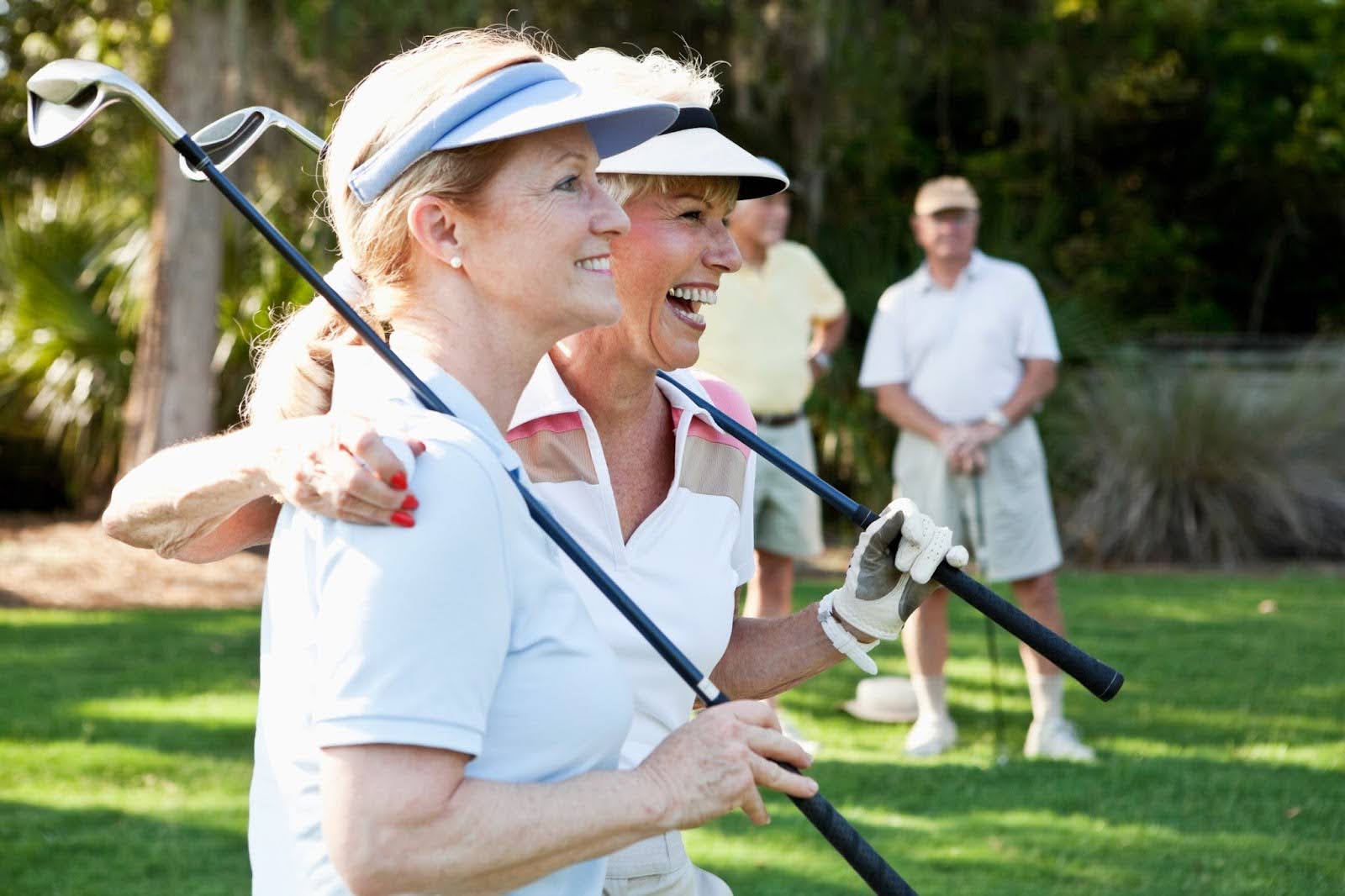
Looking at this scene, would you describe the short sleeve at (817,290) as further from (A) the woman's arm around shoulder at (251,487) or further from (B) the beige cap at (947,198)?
(A) the woman's arm around shoulder at (251,487)

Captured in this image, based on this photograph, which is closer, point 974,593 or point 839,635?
point 974,593

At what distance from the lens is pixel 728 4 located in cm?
1323

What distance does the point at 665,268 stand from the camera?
289 cm

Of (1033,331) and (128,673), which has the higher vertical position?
(1033,331)

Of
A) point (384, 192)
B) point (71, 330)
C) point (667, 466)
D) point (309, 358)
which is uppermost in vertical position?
point (384, 192)

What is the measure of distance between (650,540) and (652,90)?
0.80 m

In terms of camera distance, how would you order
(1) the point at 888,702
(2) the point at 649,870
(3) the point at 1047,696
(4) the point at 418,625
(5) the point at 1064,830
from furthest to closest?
(1) the point at 888,702
(3) the point at 1047,696
(5) the point at 1064,830
(2) the point at 649,870
(4) the point at 418,625

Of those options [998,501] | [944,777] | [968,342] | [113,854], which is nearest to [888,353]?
[968,342]

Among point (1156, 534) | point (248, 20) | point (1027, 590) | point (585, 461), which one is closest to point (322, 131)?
point (248, 20)

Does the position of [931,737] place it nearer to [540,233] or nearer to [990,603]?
[990,603]

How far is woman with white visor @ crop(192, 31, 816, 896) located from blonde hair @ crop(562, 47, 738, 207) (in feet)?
1.74

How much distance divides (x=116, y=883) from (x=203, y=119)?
7.44 meters

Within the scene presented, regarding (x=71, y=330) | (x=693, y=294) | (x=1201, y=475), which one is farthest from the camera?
(x=71, y=330)

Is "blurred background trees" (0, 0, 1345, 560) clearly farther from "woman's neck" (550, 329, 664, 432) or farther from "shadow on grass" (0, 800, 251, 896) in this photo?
"woman's neck" (550, 329, 664, 432)
